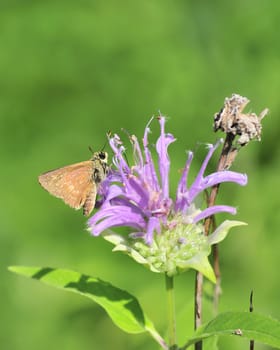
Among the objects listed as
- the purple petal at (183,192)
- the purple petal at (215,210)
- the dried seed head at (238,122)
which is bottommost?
the purple petal at (215,210)

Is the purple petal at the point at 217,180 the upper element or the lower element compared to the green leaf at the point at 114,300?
upper

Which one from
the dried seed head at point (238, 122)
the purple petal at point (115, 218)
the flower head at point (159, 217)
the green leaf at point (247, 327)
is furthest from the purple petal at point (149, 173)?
the green leaf at point (247, 327)

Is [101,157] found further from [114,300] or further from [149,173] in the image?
[114,300]

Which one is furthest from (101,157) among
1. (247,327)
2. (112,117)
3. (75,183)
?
(112,117)

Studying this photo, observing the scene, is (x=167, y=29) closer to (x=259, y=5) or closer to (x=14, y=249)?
(x=259, y=5)

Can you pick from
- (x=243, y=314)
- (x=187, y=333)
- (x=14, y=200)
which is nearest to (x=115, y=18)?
(x=14, y=200)

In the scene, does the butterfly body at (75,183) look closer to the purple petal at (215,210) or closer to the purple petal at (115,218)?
the purple petal at (115,218)
